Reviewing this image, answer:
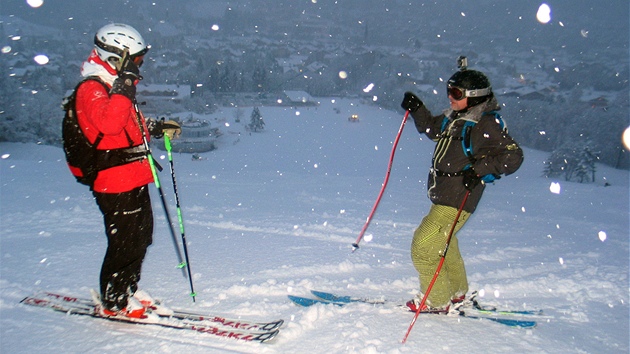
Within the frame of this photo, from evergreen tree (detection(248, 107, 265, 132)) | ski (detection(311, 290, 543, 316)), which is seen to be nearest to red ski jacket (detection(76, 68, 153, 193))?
ski (detection(311, 290, 543, 316))

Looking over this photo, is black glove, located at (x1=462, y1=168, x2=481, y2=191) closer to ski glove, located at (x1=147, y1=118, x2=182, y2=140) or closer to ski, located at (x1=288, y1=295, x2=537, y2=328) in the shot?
ski, located at (x1=288, y1=295, x2=537, y2=328)

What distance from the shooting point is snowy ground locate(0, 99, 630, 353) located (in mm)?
2174

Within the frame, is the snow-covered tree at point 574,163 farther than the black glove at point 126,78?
Yes

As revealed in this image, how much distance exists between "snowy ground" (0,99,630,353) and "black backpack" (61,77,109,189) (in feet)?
3.03

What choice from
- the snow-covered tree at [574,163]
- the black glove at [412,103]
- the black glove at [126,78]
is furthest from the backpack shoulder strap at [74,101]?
the snow-covered tree at [574,163]

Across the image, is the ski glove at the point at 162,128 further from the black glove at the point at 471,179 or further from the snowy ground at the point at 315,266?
the black glove at the point at 471,179

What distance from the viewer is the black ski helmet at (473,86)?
2.46 metres

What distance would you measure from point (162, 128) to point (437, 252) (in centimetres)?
201

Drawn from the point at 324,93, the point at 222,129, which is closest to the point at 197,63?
the point at 324,93

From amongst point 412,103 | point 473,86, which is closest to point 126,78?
point 412,103

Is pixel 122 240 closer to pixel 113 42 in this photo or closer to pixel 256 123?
pixel 113 42

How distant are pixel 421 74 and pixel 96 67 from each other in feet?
301

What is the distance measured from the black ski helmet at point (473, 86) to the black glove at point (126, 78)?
76.7 inches

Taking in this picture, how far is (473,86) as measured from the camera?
2.46m
